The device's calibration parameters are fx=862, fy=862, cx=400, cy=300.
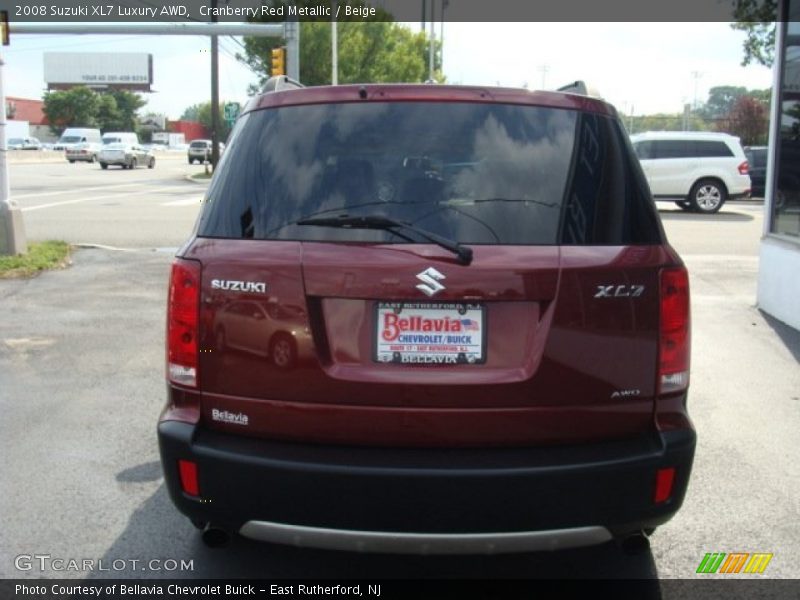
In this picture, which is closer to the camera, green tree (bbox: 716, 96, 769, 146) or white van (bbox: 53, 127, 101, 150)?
green tree (bbox: 716, 96, 769, 146)

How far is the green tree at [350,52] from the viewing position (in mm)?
39281

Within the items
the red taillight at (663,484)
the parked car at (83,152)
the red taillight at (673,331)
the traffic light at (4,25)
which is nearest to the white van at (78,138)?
the parked car at (83,152)

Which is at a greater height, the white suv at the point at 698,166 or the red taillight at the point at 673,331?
the white suv at the point at 698,166

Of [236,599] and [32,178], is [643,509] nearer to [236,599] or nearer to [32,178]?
[236,599]

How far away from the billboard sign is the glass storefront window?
4284 inches

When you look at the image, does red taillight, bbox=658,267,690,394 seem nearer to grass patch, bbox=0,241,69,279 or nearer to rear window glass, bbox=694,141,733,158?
grass patch, bbox=0,241,69,279

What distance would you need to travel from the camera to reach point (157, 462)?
4660mm

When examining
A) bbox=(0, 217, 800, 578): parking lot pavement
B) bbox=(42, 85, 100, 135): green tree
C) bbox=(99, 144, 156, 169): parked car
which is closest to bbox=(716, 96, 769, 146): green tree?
bbox=(99, 144, 156, 169): parked car

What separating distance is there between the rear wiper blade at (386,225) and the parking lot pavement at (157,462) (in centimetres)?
144

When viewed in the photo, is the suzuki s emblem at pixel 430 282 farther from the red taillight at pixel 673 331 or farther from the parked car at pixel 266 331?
the red taillight at pixel 673 331

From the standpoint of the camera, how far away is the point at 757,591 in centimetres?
340

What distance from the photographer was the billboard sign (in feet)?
356

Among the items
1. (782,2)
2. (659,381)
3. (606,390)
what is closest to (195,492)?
(606,390)

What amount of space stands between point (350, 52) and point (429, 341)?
1585 inches
